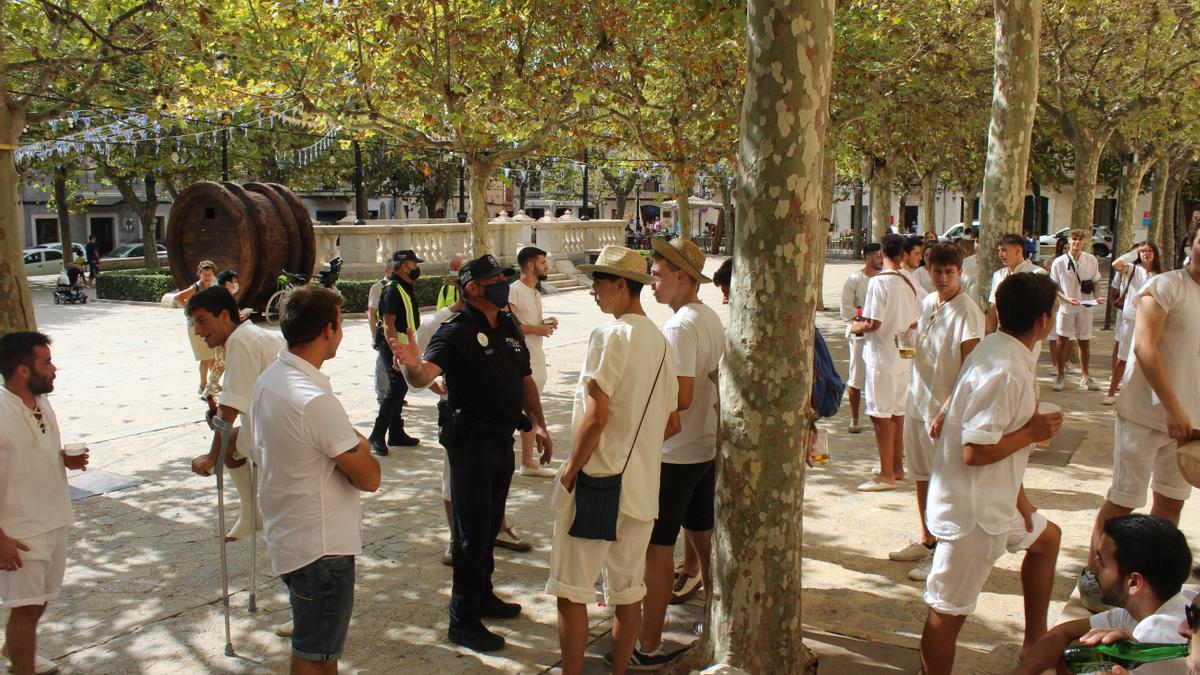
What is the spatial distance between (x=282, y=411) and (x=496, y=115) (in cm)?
990

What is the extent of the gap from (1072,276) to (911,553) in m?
7.22

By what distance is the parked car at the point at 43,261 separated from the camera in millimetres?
35156

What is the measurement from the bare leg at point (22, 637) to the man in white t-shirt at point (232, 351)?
0.97 metres

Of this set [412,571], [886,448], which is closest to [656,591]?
[412,571]

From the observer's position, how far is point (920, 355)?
19.5ft

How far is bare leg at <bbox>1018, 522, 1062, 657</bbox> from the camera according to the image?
4207mm

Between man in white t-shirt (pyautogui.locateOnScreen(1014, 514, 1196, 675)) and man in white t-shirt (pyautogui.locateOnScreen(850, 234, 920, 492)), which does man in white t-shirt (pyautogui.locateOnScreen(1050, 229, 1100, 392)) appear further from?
man in white t-shirt (pyautogui.locateOnScreen(1014, 514, 1196, 675))

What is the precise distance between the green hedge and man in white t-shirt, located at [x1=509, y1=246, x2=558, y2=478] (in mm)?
16394

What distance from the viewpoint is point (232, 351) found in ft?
16.7

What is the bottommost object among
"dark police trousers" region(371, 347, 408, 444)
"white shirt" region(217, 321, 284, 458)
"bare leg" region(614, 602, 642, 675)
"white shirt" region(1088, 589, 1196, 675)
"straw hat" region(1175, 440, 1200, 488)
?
"bare leg" region(614, 602, 642, 675)

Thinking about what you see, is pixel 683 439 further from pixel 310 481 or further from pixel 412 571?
pixel 412 571

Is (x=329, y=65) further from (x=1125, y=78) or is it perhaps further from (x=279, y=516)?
(x=1125, y=78)

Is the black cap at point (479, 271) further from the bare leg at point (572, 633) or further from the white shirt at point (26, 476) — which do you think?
the white shirt at point (26, 476)

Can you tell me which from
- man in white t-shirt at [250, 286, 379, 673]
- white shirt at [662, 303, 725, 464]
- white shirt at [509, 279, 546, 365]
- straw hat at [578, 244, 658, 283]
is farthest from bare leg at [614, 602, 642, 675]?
white shirt at [509, 279, 546, 365]
